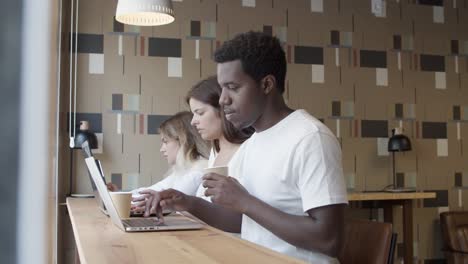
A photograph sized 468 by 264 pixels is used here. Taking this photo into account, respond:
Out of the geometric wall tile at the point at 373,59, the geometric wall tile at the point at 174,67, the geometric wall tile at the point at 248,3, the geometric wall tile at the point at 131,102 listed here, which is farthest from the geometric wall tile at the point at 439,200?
the geometric wall tile at the point at 131,102

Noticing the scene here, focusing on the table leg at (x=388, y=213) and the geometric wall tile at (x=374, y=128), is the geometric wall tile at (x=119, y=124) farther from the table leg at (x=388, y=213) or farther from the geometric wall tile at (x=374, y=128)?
the table leg at (x=388, y=213)

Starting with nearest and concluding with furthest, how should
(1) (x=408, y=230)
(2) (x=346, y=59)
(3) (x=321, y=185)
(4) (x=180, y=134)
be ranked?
(3) (x=321, y=185), (4) (x=180, y=134), (1) (x=408, y=230), (2) (x=346, y=59)

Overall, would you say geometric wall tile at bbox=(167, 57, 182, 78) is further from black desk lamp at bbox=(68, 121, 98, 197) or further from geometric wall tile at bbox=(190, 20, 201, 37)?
black desk lamp at bbox=(68, 121, 98, 197)

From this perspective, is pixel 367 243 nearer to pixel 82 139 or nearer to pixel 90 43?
pixel 82 139

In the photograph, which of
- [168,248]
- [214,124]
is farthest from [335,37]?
[168,248]

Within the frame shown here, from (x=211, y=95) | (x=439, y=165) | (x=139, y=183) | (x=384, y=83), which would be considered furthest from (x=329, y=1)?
(x=211, y=95)

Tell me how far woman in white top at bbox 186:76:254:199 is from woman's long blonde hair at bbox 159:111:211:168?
291 mm

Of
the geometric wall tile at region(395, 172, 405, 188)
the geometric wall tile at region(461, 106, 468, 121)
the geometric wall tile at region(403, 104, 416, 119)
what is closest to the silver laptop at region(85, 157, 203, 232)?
the geometric wall tile at region(395, 172, 405, 188)

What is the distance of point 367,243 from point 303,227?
219 millimetres

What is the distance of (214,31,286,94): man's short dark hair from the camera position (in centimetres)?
145

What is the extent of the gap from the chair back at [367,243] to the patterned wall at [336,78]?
275 centimetres

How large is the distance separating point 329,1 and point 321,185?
3471 millimetres

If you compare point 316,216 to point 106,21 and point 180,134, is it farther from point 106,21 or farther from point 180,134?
point 106,21

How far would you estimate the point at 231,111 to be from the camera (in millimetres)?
1456
